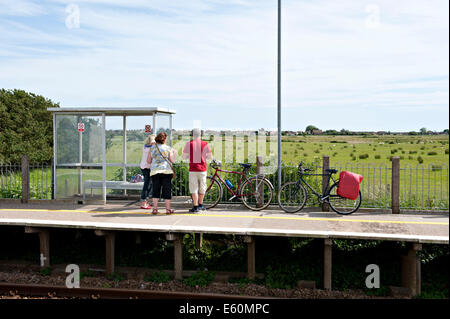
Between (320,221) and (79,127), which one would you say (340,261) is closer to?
(320,221)

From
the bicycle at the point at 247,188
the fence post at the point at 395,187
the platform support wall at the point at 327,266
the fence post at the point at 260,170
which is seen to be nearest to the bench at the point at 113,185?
the bicycle at the point at 247,188

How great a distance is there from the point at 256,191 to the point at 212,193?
1.50 metres

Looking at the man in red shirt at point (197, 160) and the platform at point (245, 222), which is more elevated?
the man in red shirt at point (197, 160)

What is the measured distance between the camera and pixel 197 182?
38.6 feet

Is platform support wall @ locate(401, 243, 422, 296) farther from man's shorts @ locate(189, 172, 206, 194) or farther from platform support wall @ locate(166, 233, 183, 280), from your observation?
man's shorts @ locate(189, 172, 206, 194)

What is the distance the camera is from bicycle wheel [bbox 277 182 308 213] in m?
12.1

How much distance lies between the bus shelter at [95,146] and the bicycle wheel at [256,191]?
2789mm

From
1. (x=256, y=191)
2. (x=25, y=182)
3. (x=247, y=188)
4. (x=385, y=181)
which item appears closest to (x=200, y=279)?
(x=256, y=191)

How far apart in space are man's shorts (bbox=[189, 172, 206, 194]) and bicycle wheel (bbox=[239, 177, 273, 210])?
3.53ft

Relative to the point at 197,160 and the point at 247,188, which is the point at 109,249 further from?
the point at 247,188

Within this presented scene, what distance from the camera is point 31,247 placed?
1293 centimetres

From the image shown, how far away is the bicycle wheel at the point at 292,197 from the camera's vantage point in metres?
12.1

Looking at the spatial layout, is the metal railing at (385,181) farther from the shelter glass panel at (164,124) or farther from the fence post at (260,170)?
the shelter glass panel at (164,124)
